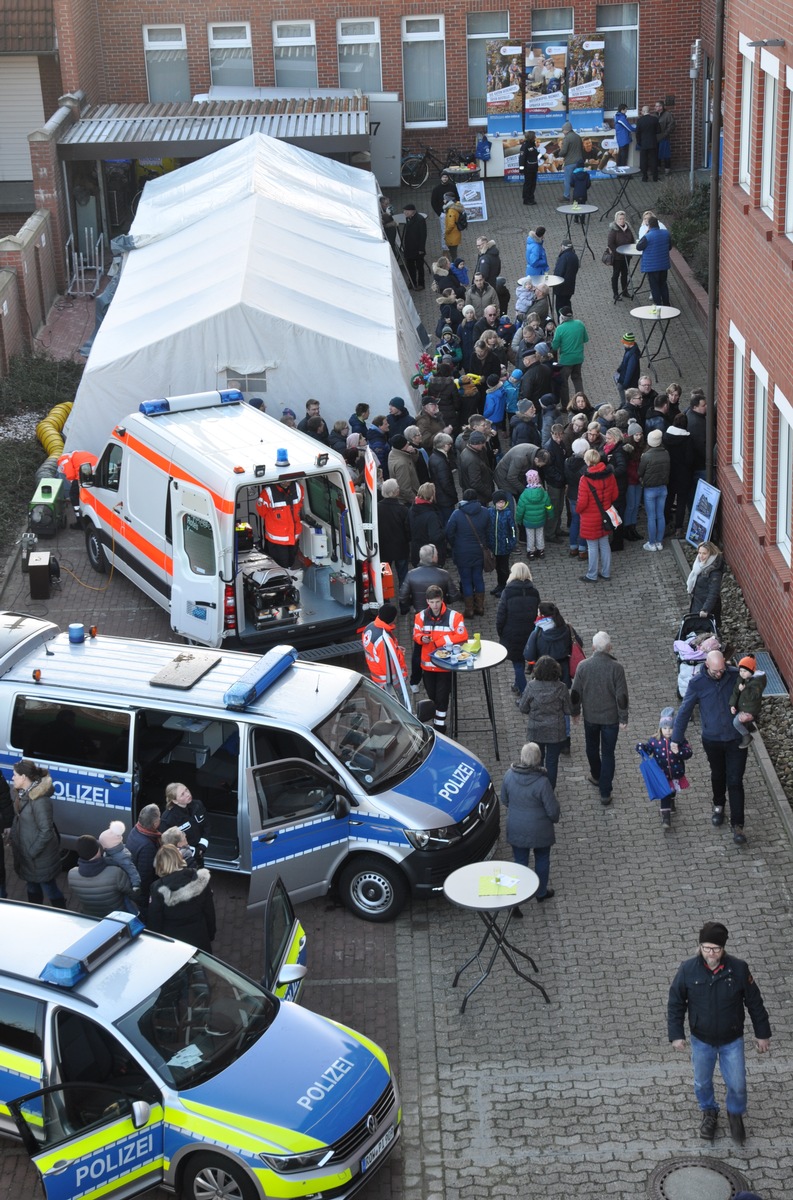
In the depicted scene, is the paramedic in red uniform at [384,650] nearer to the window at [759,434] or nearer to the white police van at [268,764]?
the white police van at [268,764]

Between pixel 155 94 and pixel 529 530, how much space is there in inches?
835

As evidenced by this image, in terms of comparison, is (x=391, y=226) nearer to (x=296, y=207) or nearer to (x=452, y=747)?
(x=296, y=207)

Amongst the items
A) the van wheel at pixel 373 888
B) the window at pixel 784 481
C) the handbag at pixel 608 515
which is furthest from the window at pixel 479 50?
the van wheel at pixel 373 888

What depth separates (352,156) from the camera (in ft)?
106

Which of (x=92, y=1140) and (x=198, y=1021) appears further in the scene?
(x=198, y=1021)

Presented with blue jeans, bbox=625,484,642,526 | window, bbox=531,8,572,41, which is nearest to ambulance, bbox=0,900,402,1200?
blue jeans, bbox=625,484,642,526

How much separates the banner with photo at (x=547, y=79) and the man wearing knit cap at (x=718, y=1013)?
28.1 metres

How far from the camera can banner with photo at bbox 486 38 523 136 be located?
114ft

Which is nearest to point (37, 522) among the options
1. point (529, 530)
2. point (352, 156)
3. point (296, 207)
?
point (529, 530)

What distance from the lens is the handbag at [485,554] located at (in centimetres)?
1705

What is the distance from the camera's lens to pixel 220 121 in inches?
1261

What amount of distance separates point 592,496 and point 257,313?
5279mm

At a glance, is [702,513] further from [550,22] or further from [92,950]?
[550,22]

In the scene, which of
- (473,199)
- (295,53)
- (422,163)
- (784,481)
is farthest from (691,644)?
(295,53)
